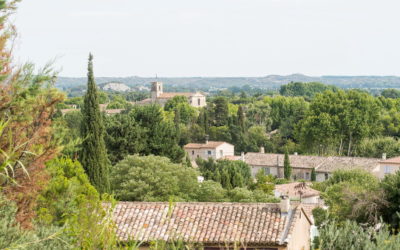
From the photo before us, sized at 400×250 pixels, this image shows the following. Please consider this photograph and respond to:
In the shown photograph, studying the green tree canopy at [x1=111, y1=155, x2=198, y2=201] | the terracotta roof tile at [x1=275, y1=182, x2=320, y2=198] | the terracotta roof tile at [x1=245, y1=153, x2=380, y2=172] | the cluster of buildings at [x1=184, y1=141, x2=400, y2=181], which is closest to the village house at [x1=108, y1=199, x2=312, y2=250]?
the green tree canopy at [x1=111, y1=155, x2=198, y2=201]

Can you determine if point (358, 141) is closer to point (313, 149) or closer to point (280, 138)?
point (313, 149)

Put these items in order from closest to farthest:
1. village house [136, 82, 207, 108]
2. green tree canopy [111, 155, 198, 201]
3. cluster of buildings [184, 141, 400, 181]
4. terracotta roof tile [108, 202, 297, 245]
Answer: terracotta roof tile [108, 202, 297, 245] < green tree canopy [111, 155, 198, 201] < cluster of buildings [184, 141, 400, 181] < village house [136, 82, 207, 108]

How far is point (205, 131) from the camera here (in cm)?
7494

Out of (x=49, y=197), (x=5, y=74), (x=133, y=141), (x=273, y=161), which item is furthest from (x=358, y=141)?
(x=5, y=74)

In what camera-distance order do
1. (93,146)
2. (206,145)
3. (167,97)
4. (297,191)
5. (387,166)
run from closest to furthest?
1. (93,146)
2. (297,191)
3. (387,166)
4. (206,145)
5. (167,97)

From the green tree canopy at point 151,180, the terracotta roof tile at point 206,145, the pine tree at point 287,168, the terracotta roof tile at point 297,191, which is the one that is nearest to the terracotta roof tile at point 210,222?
the green tree canopy at point 151,180

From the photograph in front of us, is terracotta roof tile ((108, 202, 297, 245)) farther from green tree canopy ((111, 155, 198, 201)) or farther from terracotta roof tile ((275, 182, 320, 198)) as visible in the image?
terracotta roof tile ((275, 182, 320, 198))

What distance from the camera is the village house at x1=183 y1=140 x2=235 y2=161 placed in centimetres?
6341

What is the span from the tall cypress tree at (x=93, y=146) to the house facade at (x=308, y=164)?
30501 mm

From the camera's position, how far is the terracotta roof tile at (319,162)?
162 ft

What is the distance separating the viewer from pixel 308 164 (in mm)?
53875

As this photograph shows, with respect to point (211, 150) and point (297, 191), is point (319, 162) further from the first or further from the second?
point (297, 191)

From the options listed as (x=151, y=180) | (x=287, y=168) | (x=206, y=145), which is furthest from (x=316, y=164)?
(x=151, y=180)

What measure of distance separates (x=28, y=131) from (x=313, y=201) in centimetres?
2955
